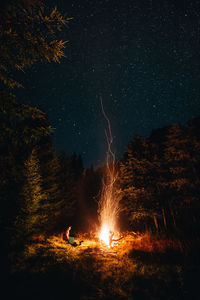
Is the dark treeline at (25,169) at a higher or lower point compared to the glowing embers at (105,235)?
higher

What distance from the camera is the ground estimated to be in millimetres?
5438

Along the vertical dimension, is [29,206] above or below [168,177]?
below

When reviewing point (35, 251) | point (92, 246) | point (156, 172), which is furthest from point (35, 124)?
point (156, 172)

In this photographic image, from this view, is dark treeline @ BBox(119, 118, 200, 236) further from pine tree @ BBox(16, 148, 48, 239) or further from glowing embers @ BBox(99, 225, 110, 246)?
pine tree @ BBox(16, 148, 48, 239)

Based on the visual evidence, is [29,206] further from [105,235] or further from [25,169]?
[105,235]

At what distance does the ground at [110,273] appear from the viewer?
5438 mm

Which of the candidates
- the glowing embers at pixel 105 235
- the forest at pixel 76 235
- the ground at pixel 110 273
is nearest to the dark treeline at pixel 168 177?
the forest at pixel 76 235

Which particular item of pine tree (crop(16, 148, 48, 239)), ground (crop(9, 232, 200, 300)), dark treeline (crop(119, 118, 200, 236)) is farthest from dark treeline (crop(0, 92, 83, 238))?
dark treeline (crop(119, 118, 200, 236))

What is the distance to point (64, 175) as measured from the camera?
76.3 feet

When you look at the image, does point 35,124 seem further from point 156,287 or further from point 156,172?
point 156,172

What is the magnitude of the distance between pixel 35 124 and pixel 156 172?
1220cm

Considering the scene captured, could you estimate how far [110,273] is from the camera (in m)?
6.88

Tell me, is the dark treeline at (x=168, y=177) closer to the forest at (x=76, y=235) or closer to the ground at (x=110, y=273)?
the forest at (x=76, y=235)

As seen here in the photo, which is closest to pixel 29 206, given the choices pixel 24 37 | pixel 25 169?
pixel 25 169
